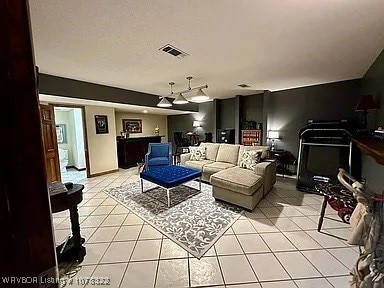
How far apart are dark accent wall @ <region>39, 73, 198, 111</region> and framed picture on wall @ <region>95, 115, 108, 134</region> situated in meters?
1.24

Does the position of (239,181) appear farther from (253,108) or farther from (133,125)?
(133,125)

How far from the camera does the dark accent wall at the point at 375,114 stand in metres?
2.53

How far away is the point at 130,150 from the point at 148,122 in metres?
1.86

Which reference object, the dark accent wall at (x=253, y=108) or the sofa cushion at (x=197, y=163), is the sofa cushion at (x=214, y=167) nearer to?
the sofa cushion at (x=197, y=163)

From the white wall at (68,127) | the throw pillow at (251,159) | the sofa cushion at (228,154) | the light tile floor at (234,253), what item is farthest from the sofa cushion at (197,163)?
the white wall at (68,127)

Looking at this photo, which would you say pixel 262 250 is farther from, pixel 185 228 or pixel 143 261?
pixel 143 261

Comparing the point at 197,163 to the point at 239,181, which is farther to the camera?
the point at 197,163

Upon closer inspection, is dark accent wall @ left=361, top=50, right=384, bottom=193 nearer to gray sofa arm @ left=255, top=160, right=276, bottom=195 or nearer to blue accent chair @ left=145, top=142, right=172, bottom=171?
gray sofa arm @ left=255, top=160, right=276, bottom=195

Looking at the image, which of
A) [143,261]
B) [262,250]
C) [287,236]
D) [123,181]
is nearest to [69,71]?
[123,181]

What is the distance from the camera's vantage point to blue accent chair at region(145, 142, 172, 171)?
16.7 ft

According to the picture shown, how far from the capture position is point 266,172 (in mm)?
3650

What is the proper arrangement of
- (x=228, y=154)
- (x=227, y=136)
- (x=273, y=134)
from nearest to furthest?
(x=228, y=154) < (x=273, y=134) < (x=227, y=136)

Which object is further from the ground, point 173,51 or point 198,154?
point 173,51

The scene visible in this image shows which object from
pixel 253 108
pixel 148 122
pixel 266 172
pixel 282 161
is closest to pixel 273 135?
pixel 282 161
